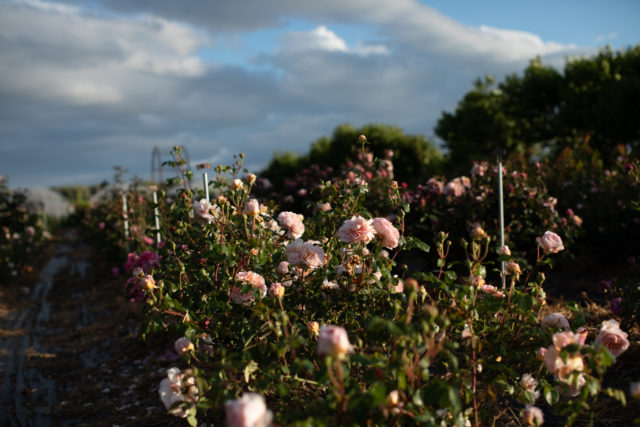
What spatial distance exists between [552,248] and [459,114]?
19015 millimetres

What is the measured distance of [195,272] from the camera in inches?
85.8

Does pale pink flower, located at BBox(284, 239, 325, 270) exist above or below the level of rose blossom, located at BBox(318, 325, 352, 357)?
above

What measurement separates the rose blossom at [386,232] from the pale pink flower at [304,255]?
0.23 m

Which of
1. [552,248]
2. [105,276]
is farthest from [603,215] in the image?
[105,276]

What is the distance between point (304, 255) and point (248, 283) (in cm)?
23

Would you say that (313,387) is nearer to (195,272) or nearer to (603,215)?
(195,272)

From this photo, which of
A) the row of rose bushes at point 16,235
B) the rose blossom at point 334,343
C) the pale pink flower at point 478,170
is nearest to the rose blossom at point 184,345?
the rose blossom at point 334,343

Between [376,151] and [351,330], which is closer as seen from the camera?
[351,330]

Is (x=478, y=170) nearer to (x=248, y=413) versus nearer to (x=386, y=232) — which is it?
(x=386, y=232)

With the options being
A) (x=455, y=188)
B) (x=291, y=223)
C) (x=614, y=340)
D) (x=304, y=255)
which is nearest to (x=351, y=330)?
(x=304, y=255)

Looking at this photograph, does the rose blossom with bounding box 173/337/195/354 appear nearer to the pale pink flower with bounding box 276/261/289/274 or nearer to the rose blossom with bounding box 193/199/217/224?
the pale pink flower with bounding box 276/261/289/274

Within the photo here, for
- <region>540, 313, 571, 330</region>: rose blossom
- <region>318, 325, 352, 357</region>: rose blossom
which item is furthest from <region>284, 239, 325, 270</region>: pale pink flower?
<region>540, 313, 571, 330</region>: rose blossom

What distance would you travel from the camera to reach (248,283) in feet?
6.07

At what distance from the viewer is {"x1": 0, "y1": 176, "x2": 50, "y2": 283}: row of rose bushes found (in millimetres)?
7395
